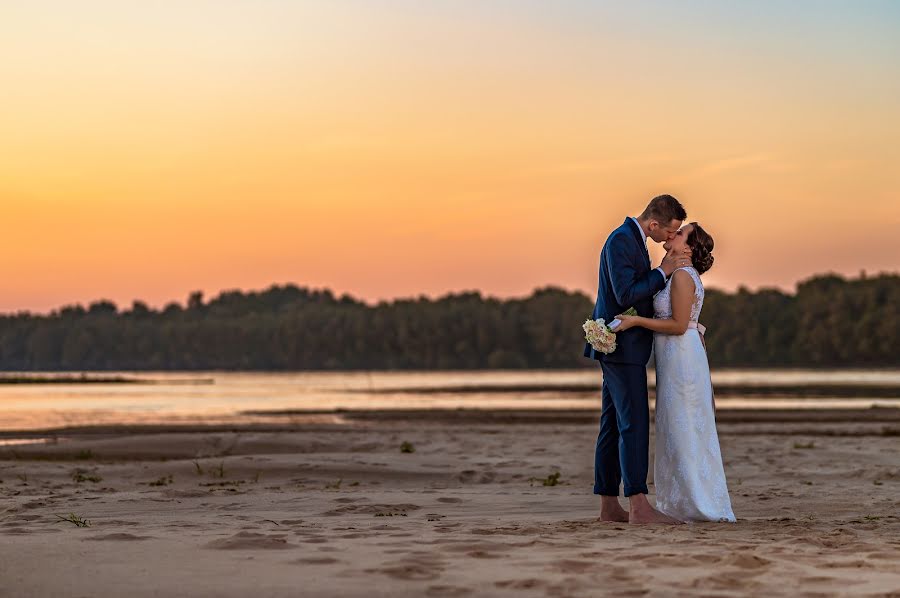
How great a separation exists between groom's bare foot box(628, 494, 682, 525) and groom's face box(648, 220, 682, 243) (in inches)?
71.0

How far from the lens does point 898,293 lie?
106m

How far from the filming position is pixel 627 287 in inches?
324

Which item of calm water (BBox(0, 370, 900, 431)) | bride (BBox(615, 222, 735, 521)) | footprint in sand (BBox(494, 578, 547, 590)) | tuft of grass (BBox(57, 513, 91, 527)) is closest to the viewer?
footprint in sand (BBox(494, 578, 547, 590))

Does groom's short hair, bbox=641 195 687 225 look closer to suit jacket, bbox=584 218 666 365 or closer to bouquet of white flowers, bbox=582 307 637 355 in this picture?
suit jacket, bbox=584 218 666 365

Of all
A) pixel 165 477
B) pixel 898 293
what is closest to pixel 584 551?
pixel 165 477

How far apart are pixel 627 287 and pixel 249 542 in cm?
309

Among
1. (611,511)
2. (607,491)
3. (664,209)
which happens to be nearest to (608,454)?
(607,491)

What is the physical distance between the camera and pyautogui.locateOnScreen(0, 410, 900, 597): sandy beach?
5.81 metres

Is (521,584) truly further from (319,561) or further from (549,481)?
(549,481)

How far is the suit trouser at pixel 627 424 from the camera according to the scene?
8.27 meters

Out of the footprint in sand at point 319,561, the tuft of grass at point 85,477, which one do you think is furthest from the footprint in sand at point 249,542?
the tuft of grass at point 85,477

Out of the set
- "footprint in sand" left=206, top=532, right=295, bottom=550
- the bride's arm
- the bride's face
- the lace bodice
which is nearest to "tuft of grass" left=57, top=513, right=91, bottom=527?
"footprint in sand" left=206, top=532, right=295, bottom=550

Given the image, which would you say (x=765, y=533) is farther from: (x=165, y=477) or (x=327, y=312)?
(x=327, y=312)

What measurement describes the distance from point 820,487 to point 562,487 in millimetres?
2481
